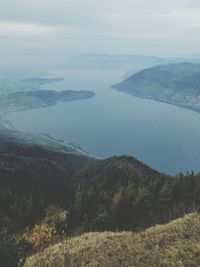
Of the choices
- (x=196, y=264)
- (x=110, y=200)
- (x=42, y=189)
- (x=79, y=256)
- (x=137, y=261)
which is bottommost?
(x=42, y=189)

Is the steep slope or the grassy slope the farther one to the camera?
the steep slope

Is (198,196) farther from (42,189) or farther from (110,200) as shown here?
(42,189)

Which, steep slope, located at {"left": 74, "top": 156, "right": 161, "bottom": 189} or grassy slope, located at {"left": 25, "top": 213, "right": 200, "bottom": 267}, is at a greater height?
grassy slope, located at {"left": 25, "top": 213, "right": 200, "bottom": 267}

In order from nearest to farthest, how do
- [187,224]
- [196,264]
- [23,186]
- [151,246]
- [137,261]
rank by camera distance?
1. [196,264]
2. [137,261]
3. [151,246]
4. [187,224]
5. [23,186]

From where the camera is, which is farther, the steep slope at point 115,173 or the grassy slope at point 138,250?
the steep slope at point 115,173

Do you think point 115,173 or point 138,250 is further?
point 115,173

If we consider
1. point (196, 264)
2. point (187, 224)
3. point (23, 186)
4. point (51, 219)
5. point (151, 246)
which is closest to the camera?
point (196, 264)

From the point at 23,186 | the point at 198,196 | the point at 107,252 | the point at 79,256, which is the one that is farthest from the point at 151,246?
the point at 23,186

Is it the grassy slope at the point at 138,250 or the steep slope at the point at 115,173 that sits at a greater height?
the grassy slope at the point at 138,250
